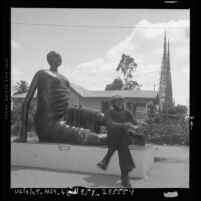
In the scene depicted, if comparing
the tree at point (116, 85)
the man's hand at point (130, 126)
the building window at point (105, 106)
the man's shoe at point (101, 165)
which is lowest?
the man's shoe at point (101, 165)

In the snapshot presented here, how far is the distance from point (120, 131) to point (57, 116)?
131cm

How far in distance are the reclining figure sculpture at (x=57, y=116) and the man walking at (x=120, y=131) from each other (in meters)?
0.43

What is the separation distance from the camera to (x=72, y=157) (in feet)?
20.5

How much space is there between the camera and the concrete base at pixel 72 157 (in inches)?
236

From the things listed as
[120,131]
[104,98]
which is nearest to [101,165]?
[120,131]

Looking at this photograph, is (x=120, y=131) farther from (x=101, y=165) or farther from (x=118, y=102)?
(x=101, y=165)

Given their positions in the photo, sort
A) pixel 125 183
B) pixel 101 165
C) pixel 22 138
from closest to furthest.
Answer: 1. pixel 125 183
2. pixel 101 165
3. pixel 22 138

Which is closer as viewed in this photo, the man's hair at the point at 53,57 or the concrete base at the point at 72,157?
the concrete base at the point at 72,157

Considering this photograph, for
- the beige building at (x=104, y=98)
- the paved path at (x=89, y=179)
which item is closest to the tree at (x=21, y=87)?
the beige building at (x=104, y=98)

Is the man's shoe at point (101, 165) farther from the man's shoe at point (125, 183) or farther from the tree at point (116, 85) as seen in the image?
the tree at point (116, 85)

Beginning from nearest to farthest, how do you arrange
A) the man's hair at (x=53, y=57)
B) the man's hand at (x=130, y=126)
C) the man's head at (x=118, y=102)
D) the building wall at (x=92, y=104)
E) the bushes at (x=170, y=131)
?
the man's hand at (x=130, y=126) < the man's head at (x=118, y=102) < the man's hair at (x=53, y=57) < the building wall at (x=92, y=104) < the bushes at (x=170, y=131)
